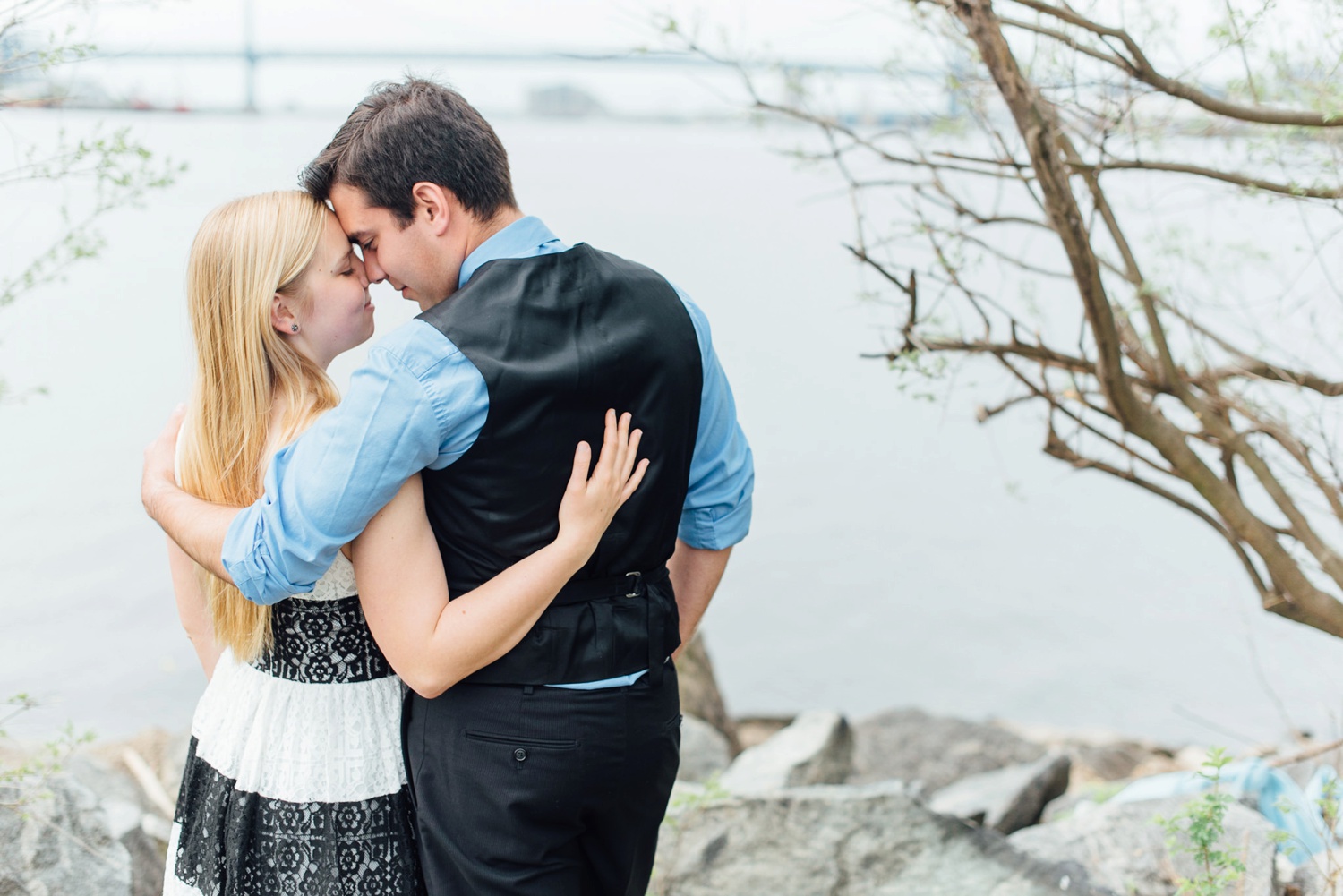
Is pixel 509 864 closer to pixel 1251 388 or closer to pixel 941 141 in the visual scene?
pixel 1251 388

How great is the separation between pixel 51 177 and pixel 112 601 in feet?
16.3

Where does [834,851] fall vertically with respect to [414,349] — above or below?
below

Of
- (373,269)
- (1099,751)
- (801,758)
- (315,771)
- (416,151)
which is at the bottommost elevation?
(1099,751)

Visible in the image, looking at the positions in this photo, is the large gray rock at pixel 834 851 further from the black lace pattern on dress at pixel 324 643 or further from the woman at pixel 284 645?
the black lace pattern on dress at pixel 324 643

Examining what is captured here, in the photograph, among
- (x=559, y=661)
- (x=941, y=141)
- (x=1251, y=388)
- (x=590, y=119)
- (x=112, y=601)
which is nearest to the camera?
(x=559, y=661)

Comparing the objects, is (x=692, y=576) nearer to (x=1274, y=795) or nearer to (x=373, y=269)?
(x=373, y=269)

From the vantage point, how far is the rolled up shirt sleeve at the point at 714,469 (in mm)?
1733

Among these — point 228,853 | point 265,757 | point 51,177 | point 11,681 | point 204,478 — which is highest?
point 51,177

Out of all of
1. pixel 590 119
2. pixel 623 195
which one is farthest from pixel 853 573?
pixel 590 119

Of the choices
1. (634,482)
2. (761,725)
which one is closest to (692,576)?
(634,482)

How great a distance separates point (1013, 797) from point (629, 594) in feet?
9.31

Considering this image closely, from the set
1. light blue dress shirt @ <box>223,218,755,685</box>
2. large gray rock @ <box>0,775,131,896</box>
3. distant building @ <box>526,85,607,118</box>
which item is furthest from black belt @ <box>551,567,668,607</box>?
distant building @ <box>526,85,607,118</box>

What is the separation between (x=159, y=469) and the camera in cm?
171

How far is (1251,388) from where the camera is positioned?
2.79 m
